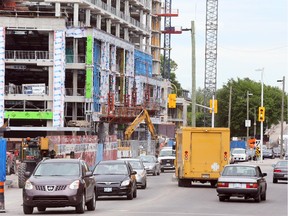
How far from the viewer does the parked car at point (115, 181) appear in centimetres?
3369

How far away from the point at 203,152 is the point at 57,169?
18731mm

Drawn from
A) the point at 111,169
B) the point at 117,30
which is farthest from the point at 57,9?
the point at 111,169

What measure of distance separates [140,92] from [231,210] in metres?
89.4

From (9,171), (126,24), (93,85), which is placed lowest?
(9,171)

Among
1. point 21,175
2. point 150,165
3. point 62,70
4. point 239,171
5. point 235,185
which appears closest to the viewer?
point 235,185

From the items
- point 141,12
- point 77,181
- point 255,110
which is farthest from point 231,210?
point 255,110

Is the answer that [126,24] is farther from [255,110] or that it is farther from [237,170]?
[237,170]

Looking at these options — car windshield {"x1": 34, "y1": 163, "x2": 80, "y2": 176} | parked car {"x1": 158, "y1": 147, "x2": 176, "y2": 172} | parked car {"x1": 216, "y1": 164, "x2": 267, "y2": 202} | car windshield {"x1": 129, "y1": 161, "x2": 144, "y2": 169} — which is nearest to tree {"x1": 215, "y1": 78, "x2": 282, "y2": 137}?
parked car {"x1": 158, "y1": 147, "x2": 176, "y2": 172}

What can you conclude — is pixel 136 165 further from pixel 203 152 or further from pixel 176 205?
pixel 176 205

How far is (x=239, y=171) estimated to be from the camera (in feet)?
113

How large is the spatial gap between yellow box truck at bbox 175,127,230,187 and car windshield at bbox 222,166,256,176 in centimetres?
952

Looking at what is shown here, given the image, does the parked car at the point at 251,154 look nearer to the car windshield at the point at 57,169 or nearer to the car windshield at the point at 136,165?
the car windshield at the point at 136,165

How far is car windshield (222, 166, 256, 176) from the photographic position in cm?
3428

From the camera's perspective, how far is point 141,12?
12662 cm
